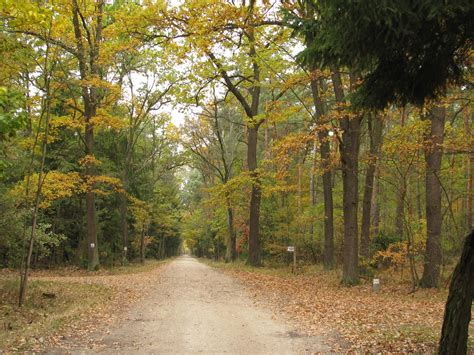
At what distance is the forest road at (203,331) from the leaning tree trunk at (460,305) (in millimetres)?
2430

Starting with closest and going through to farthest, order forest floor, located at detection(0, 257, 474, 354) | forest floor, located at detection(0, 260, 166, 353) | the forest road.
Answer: the forest road → forest floor, located at detection(0, 257, 474, 354) → forest floor, located at detection(0, 260, 166, 353)

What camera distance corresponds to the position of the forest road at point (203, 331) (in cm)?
660

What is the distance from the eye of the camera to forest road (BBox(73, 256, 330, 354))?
660 cm

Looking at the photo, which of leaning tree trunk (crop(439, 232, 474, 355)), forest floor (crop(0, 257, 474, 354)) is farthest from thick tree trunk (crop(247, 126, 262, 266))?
leaning tree trunk (crop(439, 232, 474, 355))

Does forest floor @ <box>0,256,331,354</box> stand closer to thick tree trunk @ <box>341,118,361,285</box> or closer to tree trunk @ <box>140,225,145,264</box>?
thick tree trunk @ <box>341,118,361,285</box>

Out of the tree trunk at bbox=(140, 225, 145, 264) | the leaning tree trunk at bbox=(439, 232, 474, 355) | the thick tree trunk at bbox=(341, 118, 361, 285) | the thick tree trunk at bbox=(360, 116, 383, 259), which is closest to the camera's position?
the leaning tree trunk at bbox=(439, 232, 474, 355)

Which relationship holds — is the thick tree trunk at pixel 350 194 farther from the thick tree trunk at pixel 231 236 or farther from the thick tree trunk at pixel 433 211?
the thick tree trunk at pixel 231 236

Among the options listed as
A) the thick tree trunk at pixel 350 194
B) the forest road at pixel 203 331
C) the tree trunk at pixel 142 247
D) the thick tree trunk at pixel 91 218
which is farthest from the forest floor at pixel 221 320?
the tree trunk at pixel 142 247

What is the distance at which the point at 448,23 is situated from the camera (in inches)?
155

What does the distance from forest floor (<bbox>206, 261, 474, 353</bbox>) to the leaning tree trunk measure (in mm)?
1768

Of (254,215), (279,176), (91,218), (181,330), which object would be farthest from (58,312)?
(254,215)

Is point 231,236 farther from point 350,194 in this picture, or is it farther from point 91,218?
point 350,194

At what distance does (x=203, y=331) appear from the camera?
775 centimetres

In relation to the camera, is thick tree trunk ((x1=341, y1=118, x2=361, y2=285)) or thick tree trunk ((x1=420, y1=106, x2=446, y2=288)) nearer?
thick tree trunk ((x1=420, y1=106, x2=446, y2=288))
